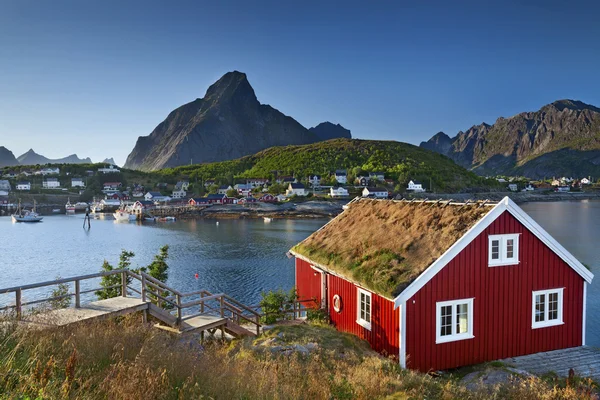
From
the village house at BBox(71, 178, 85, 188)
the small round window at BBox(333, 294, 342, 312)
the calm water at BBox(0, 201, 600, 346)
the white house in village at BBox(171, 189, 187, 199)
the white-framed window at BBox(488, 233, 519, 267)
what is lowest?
the calm water at BBox(0, 201, 600, 346)

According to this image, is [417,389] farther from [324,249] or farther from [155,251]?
[155,251]

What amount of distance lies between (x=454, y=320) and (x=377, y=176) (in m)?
142

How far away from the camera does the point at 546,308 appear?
14.4 meters

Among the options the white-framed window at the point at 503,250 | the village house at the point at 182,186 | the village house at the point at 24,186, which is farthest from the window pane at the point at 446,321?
the village house at the point at 24,186

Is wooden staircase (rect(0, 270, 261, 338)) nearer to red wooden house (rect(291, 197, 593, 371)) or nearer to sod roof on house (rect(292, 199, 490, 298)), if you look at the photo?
red wooden house (rect(291, 197, 593, 371))

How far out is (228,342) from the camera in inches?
492

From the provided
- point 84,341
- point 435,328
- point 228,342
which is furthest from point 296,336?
point 84,341

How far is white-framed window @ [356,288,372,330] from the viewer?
13.9 meters

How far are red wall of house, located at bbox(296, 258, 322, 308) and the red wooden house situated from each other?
1903 millimetres

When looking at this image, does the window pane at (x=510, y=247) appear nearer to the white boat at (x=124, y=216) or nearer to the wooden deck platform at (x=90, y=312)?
the wooden deck platform at (x=90, y=312)

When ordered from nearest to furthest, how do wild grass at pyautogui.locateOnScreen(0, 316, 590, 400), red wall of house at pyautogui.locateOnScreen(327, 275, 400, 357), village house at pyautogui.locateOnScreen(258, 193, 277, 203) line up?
wild grass at pyautogui.locateOnScreen(0, 316, 590, 400) → red wall of house at pyautogui.locateOnScreen(327, 275, 400, 357) → village house at pyautogui.locateOnScreen(258, 193, 277, 203)

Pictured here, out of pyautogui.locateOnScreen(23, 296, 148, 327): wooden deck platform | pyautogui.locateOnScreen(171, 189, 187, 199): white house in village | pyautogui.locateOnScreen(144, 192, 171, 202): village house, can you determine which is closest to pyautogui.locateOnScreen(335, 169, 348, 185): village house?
pyautogui.locateOnScreen(171, 189, 187, 199): white house in village

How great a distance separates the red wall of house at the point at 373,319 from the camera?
12680mm

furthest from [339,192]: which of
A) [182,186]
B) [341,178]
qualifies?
[182,186]
